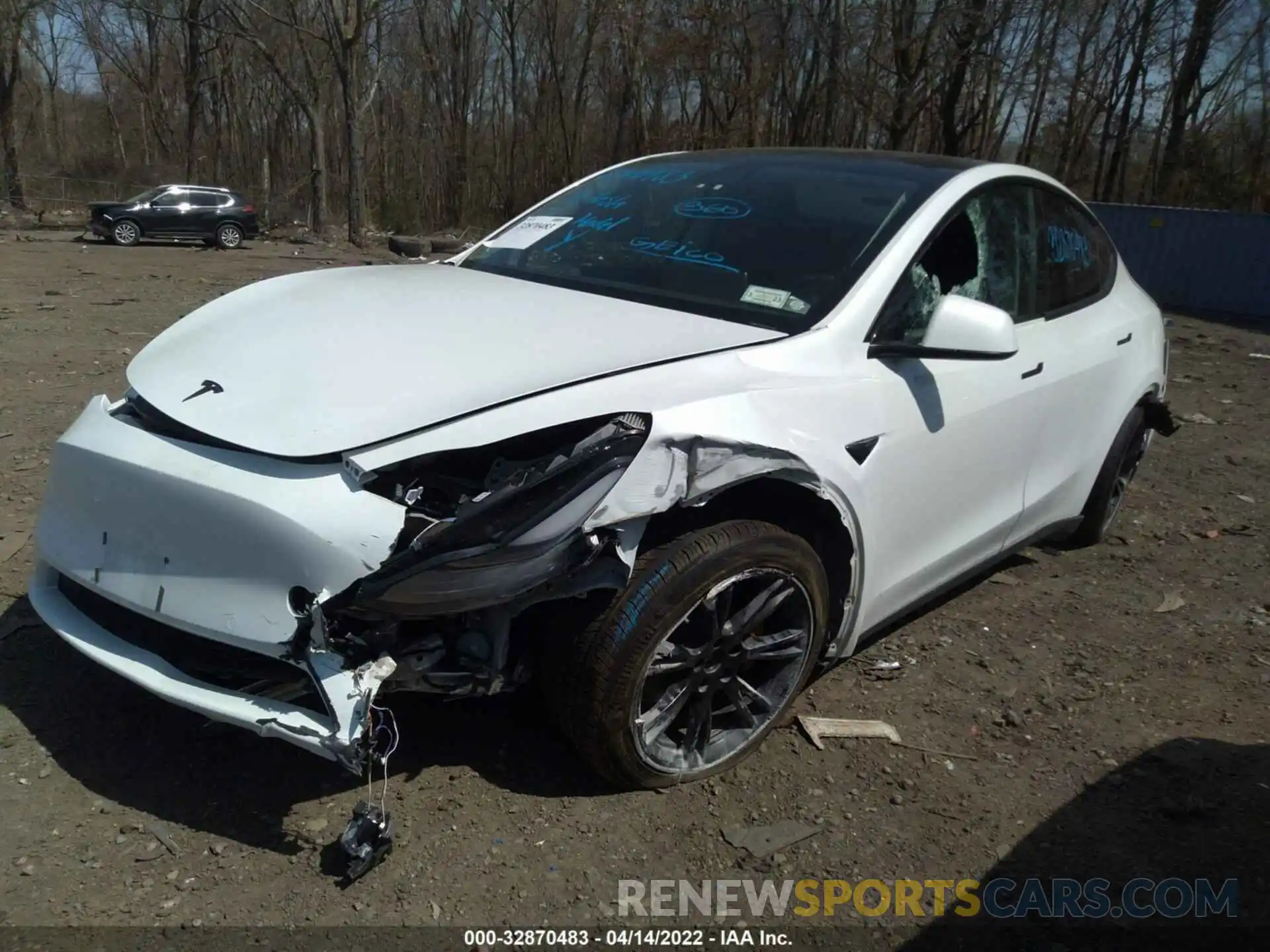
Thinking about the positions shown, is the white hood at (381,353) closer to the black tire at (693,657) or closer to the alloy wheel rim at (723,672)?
the black tire at (693,657)

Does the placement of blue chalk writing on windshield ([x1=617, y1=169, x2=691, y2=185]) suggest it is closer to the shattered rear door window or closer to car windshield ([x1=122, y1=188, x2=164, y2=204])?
the shattered rear door window

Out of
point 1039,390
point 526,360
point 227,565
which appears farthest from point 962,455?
point 227,565

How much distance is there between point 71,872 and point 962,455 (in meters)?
2.69

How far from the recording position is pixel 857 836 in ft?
8.64

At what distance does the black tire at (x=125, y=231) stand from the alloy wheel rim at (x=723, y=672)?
23402mm

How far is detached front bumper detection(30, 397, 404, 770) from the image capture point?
215 centimetres

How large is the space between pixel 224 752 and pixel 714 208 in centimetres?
235

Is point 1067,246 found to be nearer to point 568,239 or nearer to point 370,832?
point 568,239

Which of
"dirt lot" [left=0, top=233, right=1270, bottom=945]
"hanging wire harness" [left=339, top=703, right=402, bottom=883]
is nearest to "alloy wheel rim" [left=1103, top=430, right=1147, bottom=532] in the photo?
"dirt lot" [left=0, top=233, right=1270, bottom=945]

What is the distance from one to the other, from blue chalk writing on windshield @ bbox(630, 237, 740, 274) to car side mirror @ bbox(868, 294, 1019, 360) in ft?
1.98

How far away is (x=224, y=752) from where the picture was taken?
107 inches

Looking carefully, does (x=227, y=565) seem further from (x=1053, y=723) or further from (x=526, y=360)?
(x=1053, y=723)

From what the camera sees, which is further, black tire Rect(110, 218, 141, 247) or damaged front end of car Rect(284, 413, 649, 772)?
black tire Rect(110, 218, 141, 247)

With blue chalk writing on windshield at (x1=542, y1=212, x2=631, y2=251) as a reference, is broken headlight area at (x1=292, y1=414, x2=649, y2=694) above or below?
below
